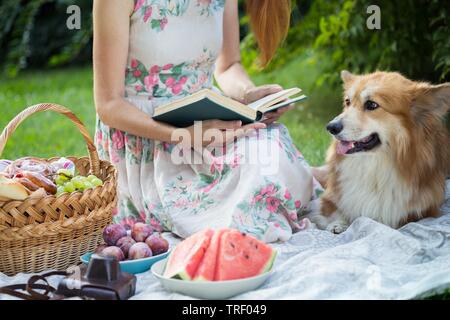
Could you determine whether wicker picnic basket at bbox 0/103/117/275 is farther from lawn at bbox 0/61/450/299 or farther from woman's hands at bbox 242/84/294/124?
lawn at bbox 0/61/450/299

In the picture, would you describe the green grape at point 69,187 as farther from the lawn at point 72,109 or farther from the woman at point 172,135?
the lawn at point 72,109

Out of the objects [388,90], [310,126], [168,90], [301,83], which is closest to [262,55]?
[168,90]

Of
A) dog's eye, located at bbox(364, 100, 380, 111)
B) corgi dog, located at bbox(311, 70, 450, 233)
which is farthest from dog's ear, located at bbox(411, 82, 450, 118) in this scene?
dog's eye, located at bbox(364, 100, 380, 111)

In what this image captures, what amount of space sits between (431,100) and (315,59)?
2.82 m

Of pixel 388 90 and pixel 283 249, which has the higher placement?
pixel 388 90

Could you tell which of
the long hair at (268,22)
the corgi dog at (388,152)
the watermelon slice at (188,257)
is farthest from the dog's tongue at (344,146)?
the watermelon slice at (188,257)

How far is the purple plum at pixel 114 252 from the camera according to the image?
2.28 m

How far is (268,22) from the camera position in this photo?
3.17m

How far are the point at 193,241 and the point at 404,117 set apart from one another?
3.44ft

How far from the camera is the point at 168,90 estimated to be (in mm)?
2934

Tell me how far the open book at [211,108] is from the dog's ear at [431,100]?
508 millimetres

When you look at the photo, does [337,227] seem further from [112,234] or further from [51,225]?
[51,225]

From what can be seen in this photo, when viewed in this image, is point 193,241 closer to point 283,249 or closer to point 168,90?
point 283,249

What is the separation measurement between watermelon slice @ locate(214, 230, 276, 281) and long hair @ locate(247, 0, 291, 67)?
1291mm
